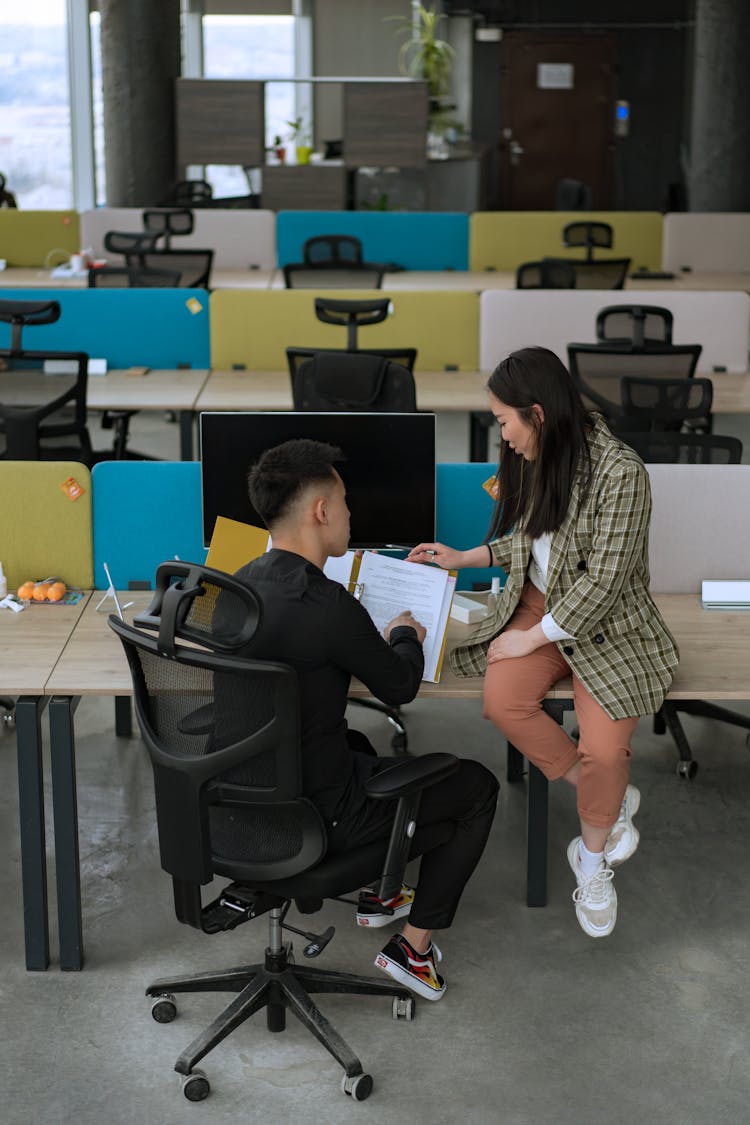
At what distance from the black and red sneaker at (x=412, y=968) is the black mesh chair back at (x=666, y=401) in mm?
2649

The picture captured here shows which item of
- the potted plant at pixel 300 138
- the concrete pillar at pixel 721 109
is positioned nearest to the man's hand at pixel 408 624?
the concrete pillar at pixel 721 109

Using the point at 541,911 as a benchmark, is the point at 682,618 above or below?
above

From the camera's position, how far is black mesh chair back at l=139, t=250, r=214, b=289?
23.0 ft

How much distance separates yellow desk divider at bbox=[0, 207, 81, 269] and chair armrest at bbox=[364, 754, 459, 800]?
686 centimetres

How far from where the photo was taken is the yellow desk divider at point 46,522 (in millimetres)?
3258

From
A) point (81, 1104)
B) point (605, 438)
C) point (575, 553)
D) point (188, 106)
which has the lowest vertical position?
point (81, 1104)

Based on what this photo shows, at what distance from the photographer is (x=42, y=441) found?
4879 millimetres

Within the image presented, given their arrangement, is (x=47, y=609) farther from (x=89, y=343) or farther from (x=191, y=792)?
(x=89, y=343)

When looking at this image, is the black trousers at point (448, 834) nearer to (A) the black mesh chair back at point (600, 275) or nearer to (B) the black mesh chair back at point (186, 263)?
(B) the black mesh chair back at point (186, 263)

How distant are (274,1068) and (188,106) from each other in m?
8.35

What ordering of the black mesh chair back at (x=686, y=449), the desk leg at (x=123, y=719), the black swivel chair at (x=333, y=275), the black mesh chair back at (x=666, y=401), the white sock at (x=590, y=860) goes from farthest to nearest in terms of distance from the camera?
1. the black swivel chair at (x=333, y=275)
2. the black mesh chair back at (x=666, y=401)
3. the desk leg at (x=123, y=719)
4. the black mesh chair back at (x=686, y=449)
5. the white sock at (x=590, y=860)

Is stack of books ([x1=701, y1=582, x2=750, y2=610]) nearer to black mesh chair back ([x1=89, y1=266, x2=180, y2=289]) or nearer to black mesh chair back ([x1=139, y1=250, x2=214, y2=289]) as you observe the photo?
black mesh chair back ([x1=89, y1=266, x2=180, y2=289])

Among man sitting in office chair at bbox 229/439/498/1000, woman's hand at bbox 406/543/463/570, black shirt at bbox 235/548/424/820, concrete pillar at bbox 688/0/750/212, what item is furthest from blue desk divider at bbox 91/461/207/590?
concrete pillar at bbox 688/0/750/212

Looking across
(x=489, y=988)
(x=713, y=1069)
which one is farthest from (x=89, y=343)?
(x=713, y=1069)
